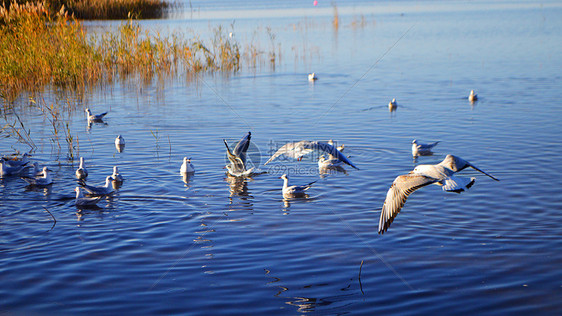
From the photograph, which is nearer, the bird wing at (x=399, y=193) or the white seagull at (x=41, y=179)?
the bird wing at (x=399, y=193)

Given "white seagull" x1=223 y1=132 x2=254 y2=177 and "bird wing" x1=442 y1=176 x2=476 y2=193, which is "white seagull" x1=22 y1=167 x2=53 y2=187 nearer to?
"white seagull" x1=223 y1=132 x2=254 y2=177

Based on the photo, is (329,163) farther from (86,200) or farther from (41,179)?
(41,179)

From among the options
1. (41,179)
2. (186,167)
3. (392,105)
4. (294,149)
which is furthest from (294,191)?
(392,105)

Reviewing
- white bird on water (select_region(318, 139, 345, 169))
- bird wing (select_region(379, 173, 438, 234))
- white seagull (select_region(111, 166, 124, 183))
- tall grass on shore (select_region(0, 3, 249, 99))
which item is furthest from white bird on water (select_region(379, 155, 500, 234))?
tall grass on shore (select_region(0, 3, 249, 99))

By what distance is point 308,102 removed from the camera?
2038 centimetres

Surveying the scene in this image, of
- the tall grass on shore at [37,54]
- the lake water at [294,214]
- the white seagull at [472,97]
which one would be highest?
the tall grass on shore at [37,54]

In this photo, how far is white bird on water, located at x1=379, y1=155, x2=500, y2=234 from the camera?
8.24 metres

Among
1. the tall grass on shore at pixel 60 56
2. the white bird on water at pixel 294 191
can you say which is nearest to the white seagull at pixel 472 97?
the white bird on water at pixel 294 191

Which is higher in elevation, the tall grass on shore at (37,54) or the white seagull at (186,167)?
the tall grass on shore at (37,54)

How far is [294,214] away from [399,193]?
227 cm

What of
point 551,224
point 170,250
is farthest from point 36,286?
point 551,224

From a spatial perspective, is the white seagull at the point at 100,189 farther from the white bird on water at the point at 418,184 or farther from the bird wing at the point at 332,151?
the white bird on water at the point at 418,184

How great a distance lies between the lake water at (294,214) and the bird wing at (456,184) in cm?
84

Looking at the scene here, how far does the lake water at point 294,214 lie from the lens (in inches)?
279
